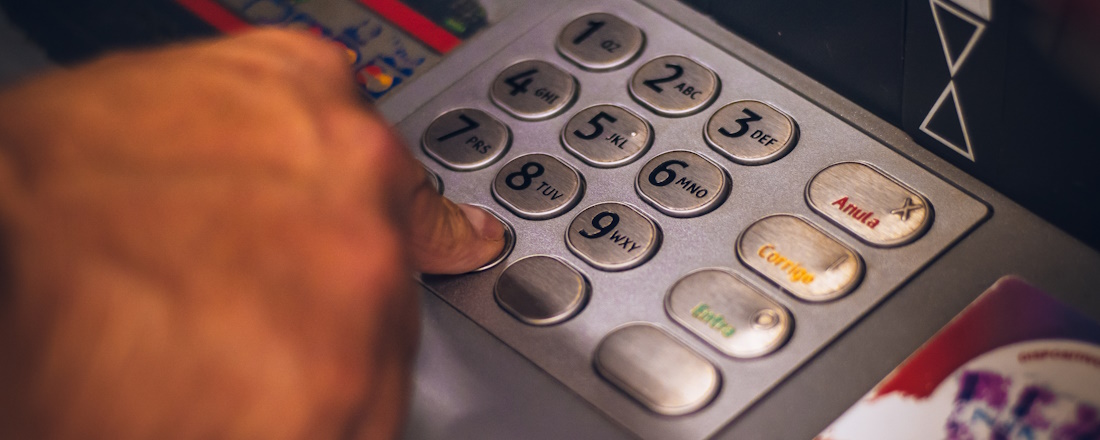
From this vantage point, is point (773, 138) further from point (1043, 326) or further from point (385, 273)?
point (385, 273)

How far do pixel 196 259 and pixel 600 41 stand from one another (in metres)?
0.46

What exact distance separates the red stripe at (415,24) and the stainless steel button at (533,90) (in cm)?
8

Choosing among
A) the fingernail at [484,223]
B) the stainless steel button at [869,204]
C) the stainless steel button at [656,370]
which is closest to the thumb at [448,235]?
the fingernail at [484,223]

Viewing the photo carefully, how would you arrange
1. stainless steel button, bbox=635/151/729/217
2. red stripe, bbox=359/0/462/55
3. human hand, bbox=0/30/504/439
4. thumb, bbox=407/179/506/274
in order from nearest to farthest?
human hand, bbox=0/30/504/439 < thumb, bbox=407/179/506/274 < stainless steel button, bbox=635/151/729/217 < red stripe, bbox=359/0/462/55

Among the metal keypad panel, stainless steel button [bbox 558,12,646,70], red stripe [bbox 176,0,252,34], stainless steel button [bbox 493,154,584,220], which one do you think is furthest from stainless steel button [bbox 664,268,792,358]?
red stripe [bbox 176,0,252,34]

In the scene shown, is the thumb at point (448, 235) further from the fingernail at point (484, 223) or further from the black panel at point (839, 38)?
the black panel at point (839, 38)

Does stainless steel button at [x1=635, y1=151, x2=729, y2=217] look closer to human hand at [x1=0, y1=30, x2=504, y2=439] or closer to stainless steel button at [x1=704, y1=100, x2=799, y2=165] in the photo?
stainless steel button at [x1=704, y1=100, x2=799, y2=165]

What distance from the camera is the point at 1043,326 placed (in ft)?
1.84

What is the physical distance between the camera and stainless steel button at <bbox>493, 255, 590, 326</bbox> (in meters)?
0.63

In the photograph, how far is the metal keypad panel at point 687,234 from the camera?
59 centimetres

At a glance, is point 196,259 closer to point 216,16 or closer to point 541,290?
point 541,290

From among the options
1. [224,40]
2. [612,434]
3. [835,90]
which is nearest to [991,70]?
[835,90]

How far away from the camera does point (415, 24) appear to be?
0.85 meters

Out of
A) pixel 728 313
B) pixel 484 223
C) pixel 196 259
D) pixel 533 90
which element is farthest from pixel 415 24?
pixel 196 259
